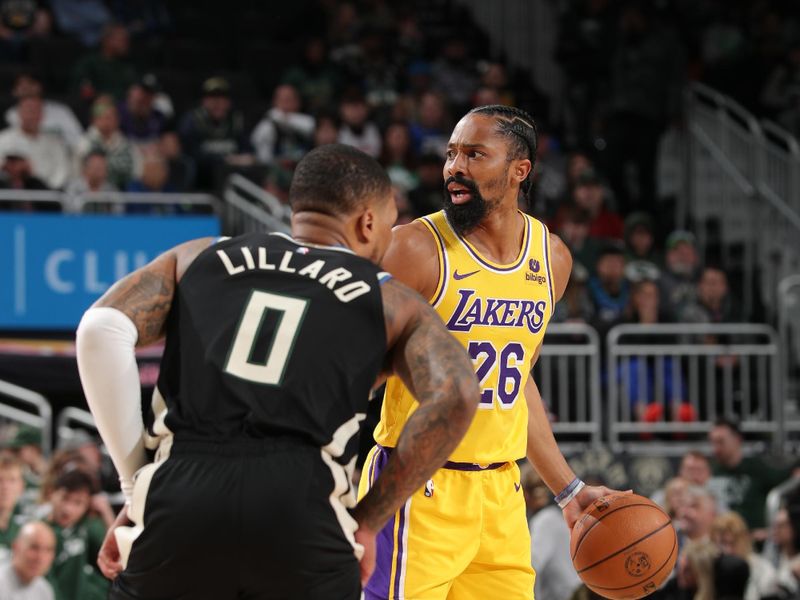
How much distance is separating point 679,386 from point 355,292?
8185 mm

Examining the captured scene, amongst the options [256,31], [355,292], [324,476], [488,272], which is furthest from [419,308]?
[256,31]

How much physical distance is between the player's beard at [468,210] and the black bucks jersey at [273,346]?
1466 millimetres

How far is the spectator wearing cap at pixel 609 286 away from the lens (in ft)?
39.4

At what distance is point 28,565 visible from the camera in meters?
8.56

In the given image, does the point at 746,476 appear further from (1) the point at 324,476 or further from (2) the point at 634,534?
(1) the point at 324,476

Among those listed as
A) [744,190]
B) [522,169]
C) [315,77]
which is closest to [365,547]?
[522,169]

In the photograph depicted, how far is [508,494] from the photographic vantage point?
5.16m

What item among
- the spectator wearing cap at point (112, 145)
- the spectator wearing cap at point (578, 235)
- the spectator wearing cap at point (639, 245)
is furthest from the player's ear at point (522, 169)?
the spectator wearing cap at point (112, 145)

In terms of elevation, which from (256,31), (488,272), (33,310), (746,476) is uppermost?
(256,31)

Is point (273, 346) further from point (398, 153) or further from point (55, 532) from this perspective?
point (398, 153)

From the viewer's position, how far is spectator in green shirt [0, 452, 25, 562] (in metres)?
9.11

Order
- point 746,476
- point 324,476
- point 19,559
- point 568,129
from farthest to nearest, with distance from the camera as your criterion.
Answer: point 568,129 → point 746,476 → point 19,559 → point 324,476

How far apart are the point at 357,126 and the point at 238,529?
34.6ft

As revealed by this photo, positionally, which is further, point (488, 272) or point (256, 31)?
point (256, 31)
